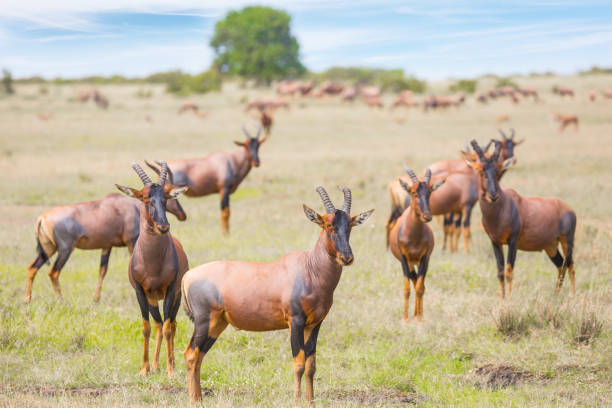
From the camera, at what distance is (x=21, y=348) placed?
7.72 m

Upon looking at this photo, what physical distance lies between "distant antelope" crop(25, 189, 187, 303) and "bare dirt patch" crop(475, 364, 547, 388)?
17.4 ft

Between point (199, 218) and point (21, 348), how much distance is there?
781cm

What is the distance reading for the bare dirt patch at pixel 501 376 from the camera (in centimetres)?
697

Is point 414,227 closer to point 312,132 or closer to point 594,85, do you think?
point 312,132

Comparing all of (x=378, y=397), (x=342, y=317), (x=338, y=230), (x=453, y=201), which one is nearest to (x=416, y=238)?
(x=342, y=317)

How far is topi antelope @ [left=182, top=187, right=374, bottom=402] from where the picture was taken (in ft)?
19.4

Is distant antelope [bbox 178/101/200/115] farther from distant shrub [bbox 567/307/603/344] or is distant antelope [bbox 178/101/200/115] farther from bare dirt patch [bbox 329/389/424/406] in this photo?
bare dirt patch [bbox 329/389/424/406]

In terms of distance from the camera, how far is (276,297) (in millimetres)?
5988

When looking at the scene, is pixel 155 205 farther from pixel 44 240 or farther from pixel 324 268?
pixel 44 240

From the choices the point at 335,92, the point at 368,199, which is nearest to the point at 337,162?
the point at 368,199

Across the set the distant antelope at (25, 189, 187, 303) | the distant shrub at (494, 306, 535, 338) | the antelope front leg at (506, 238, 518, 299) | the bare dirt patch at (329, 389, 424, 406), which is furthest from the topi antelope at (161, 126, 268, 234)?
the bare dirt patch at (329, 389, 424, 406)

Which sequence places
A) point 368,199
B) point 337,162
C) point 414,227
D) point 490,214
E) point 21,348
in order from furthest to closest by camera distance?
point 337,162, point 368,199, point 490,214, point 414,227, point 21,348

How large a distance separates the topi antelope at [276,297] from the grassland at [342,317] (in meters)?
0.56

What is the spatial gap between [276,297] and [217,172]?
862 cm
